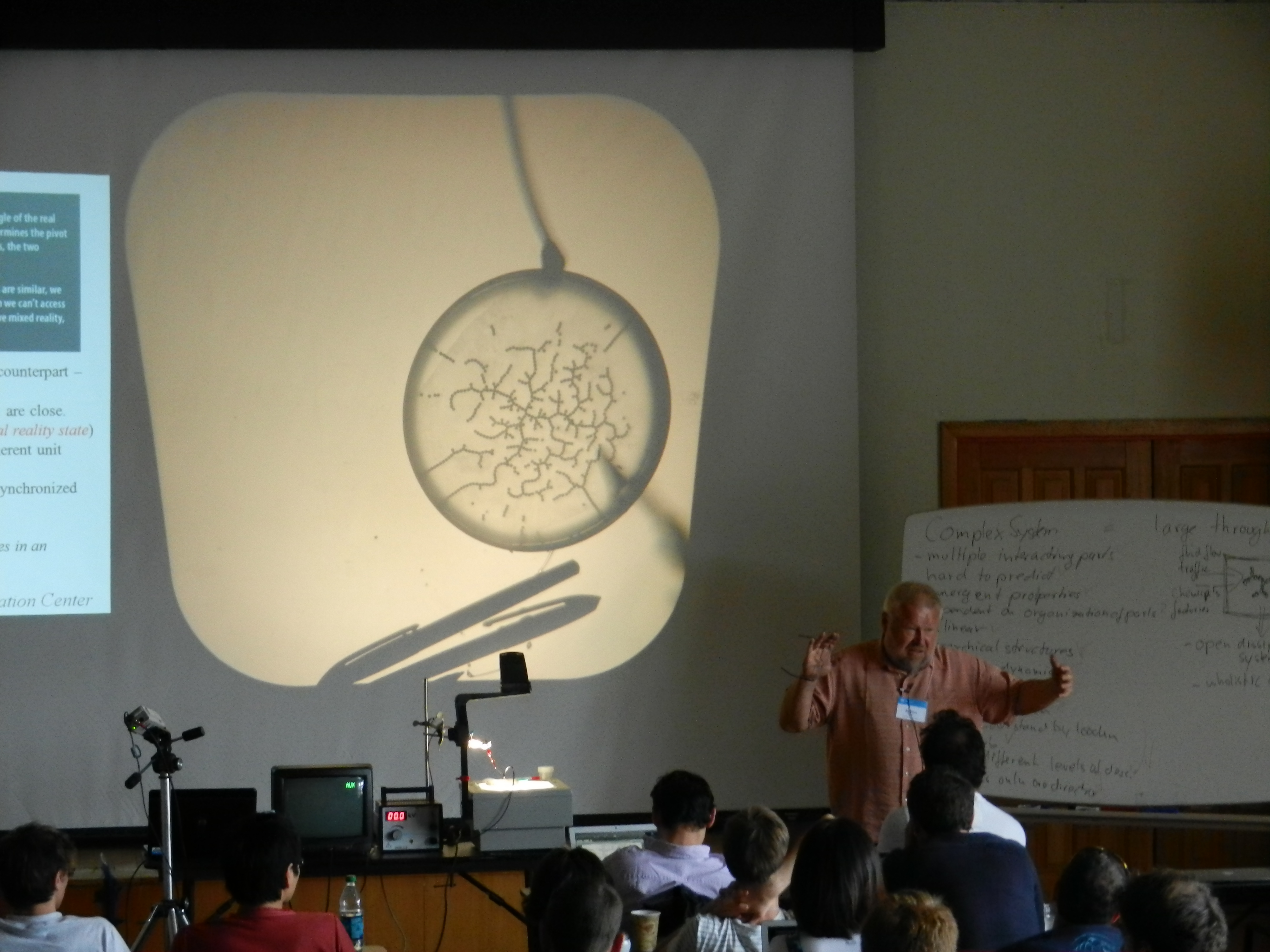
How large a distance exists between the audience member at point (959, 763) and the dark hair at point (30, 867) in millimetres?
1716

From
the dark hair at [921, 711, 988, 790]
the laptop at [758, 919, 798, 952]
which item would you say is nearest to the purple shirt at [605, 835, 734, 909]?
the laptop at [758, 919, 798, 952]

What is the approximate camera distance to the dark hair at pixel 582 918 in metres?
2.10

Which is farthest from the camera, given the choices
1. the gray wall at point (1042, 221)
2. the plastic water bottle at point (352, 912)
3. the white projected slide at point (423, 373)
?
the gray wall at point (1042, 221)

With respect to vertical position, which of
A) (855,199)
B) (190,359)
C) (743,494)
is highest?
(855,199)

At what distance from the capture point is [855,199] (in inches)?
195

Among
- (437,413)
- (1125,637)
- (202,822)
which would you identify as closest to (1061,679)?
(1125,637)

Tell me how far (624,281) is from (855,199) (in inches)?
37.5

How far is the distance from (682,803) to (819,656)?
86cm

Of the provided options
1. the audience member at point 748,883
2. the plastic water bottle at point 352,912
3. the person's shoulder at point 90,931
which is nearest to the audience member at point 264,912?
the person's shoulder at point 90,931

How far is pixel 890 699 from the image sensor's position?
150 inches

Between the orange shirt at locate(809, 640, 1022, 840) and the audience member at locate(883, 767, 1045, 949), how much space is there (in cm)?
121

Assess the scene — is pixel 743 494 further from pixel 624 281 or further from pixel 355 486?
pixel 355 486

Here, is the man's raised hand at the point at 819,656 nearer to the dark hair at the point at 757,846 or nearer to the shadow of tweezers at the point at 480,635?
the dark hair at the point at 757,846

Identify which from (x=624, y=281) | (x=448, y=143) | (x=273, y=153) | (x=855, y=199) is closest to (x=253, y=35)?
(x=273, y=153)
